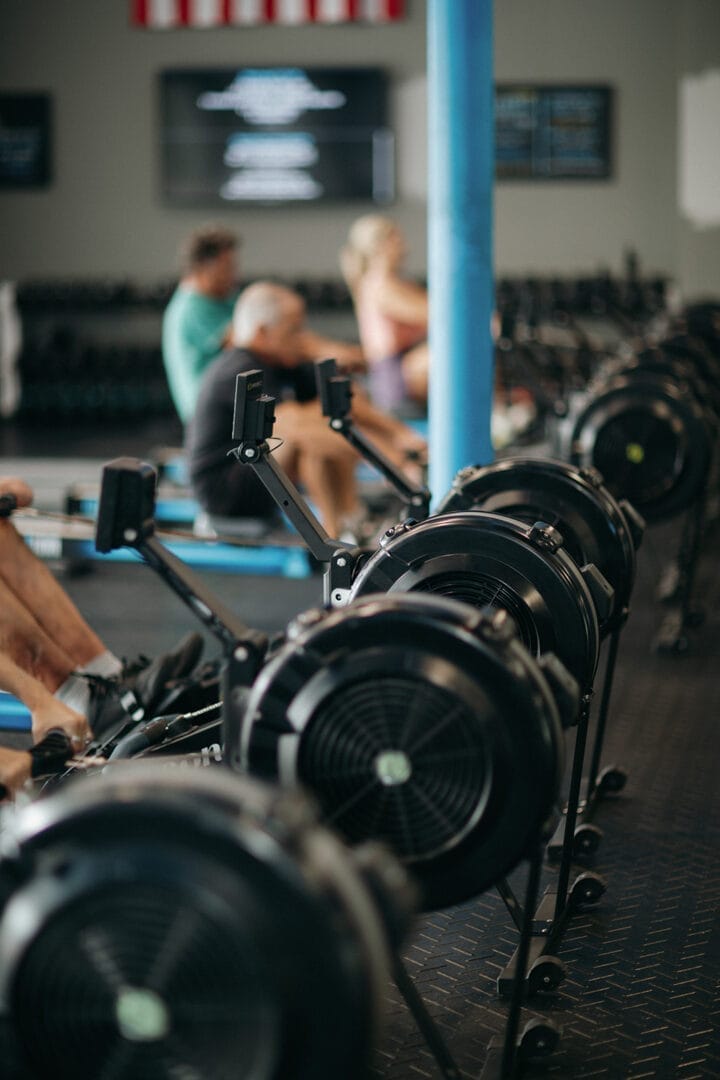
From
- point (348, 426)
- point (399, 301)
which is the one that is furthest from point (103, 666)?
point (399, 301)

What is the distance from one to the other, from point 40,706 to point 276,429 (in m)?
2.42

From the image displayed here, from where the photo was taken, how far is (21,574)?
3.50m

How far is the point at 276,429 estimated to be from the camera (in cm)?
543

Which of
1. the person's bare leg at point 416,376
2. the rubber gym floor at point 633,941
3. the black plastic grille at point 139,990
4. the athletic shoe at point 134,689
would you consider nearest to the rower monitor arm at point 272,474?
the athletic shoe at point 134,689

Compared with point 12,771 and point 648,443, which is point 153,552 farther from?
point 648,443

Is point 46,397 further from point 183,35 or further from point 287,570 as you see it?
point 287,570

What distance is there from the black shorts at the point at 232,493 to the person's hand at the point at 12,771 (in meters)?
2.78

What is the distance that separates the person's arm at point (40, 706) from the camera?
313 centimetres

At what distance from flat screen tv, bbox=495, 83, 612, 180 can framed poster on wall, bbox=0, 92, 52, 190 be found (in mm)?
3317

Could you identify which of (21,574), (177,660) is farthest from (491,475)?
(21,574)

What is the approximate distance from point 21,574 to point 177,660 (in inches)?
17.5

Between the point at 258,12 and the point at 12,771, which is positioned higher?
the point at 258,12

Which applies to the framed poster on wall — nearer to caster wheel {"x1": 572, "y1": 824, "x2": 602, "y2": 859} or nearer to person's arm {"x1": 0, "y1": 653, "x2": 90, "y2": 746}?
person's arm {"x1": 0, "y1": 653, "x2": 90, "y2": 746}

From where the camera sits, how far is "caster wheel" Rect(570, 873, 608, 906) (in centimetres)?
295
